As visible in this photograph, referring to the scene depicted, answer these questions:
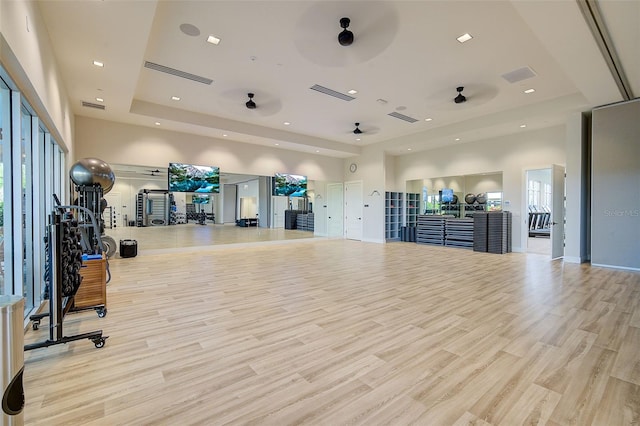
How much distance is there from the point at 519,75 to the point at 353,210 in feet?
24.7

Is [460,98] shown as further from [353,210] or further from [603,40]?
[353,210]

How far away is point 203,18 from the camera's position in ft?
13.0

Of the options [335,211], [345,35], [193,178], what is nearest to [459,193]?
[335,211]

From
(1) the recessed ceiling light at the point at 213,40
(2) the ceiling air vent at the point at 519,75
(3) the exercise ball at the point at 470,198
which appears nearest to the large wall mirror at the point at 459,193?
(3) the exercise ball at the point at 470,198

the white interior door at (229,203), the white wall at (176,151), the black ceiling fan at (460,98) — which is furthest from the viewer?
the white interior door at (229,203)

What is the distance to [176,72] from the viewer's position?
18.2ft

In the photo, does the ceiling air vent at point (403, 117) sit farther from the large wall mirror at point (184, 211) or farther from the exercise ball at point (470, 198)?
the large wall mirror at point (184, 211)

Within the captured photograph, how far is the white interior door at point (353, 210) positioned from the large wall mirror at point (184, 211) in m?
3.04

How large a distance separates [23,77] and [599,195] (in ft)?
33.2

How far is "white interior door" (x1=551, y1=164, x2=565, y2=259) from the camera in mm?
7787

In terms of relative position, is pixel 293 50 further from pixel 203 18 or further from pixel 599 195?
pixel 599 195

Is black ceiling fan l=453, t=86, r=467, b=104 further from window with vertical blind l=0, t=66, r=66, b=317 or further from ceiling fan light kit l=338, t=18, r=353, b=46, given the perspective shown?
window with vertical blind l=0, t=66, r=66, b=317

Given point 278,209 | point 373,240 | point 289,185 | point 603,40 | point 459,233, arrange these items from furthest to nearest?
point 373,240 → point 278,209 → point 289,185 → point 459,233 → point 603,40

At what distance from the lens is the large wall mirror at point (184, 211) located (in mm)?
8570
